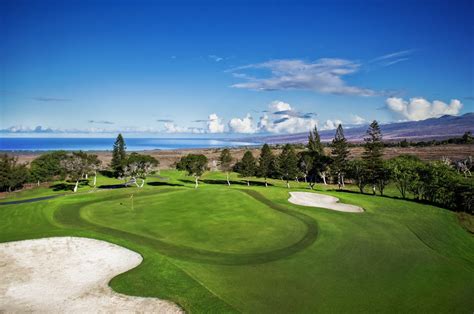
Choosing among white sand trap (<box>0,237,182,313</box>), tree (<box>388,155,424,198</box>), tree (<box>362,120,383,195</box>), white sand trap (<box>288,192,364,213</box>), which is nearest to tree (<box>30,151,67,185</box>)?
white sand trap (<box>0,237,182,313</box>)

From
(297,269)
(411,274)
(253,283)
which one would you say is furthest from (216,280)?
(411,274)

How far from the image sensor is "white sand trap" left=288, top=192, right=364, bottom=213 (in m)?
44.3

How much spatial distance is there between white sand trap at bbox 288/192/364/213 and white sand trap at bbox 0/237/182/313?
99.2 feet

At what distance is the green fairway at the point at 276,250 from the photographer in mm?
17734

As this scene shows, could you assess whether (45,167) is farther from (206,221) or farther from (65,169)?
(206,221)

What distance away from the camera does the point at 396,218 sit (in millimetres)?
39438

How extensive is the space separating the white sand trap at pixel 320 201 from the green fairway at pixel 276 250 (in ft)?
9.12

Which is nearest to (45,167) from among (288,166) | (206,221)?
(288,166)

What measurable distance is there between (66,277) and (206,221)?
57.4 feet

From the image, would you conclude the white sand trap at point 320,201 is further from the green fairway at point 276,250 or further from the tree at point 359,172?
the tree at point 359,172

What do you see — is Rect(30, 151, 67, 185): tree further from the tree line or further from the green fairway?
the green fairway

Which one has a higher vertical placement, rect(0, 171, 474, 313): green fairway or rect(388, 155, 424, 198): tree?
rect(388, 155, 424, 198): tree

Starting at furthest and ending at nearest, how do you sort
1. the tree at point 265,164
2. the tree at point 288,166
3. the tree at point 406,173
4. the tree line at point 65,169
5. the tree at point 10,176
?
the tree at point 265,164, the tree at point 288,166, the tree at point 10,176, the tree line at point 65,169, the tree at point 406,173

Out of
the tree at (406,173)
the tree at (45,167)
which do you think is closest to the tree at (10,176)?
the tree at (45,167)
